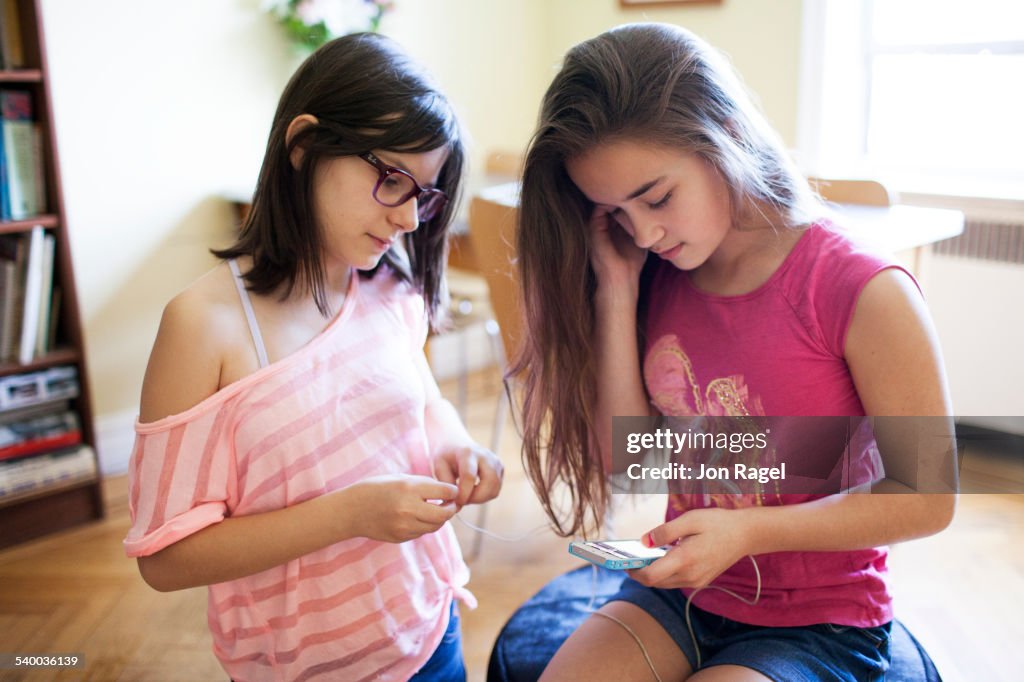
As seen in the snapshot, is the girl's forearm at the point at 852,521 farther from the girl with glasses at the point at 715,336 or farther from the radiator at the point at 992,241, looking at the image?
the radiator at the point at 992,241

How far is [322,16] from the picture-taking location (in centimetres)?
274

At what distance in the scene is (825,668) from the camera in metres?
0.97

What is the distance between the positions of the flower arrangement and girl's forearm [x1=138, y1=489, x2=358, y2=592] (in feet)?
6.83

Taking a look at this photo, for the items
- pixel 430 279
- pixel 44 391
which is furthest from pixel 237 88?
pixel 430 279

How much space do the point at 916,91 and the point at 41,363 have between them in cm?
267

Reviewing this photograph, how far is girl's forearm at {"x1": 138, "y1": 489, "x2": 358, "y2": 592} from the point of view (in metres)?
0.95

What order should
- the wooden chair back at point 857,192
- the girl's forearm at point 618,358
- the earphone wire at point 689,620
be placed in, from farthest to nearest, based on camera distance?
the wooden chair back at point 857,192 → the girl's forearm at point 618,358 → the earphone wire at point 689,620

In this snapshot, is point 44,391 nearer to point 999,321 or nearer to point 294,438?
point 294,438

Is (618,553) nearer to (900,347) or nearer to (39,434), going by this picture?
(900,347)

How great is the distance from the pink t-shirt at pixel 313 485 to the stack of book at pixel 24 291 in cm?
138

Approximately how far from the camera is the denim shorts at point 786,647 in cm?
97

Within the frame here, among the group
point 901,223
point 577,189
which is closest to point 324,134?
point 577,189

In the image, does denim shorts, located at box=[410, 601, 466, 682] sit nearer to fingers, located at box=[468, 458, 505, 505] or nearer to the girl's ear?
fingers, located at box=[468, 458, 505, 505]

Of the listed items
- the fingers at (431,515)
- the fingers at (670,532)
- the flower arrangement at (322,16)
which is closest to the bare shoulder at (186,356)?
the fingers at (431,515)
